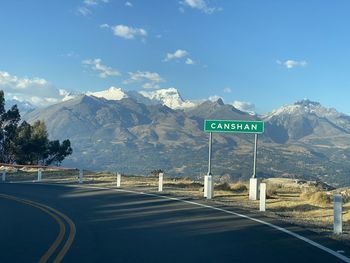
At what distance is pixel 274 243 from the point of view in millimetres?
11906

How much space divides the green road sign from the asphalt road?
730cm

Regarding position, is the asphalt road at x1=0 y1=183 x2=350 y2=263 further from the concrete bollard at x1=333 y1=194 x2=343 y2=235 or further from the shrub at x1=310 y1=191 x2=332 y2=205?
the shrub at x1=310 y1=191 x2=332 y2=205

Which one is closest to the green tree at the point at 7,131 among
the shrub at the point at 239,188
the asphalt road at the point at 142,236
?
the shrub at the point at 239,188

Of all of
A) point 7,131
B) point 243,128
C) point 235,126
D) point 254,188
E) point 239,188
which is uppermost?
point 7,131

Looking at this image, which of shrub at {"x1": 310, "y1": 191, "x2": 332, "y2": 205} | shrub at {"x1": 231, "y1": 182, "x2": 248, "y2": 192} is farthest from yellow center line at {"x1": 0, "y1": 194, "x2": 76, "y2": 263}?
shrub at {"x1": 231, "y1": 182, "x2": 248, "y2": 192}

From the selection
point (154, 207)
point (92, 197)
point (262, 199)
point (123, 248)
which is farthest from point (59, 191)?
point (123, 248)

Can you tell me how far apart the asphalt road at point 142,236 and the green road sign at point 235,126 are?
730 cm

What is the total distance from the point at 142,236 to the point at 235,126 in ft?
49.4

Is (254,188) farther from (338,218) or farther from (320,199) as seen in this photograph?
(338,218)

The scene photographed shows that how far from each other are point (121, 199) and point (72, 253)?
12.1 meters

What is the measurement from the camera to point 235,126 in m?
27.0

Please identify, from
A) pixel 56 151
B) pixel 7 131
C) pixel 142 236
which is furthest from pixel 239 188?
pixel 56 151

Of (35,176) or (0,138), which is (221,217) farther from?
(0,138)

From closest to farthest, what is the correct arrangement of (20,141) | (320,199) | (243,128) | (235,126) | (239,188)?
(320,199)
(243,128)
(235,126)
(239,188)
(20,141)
